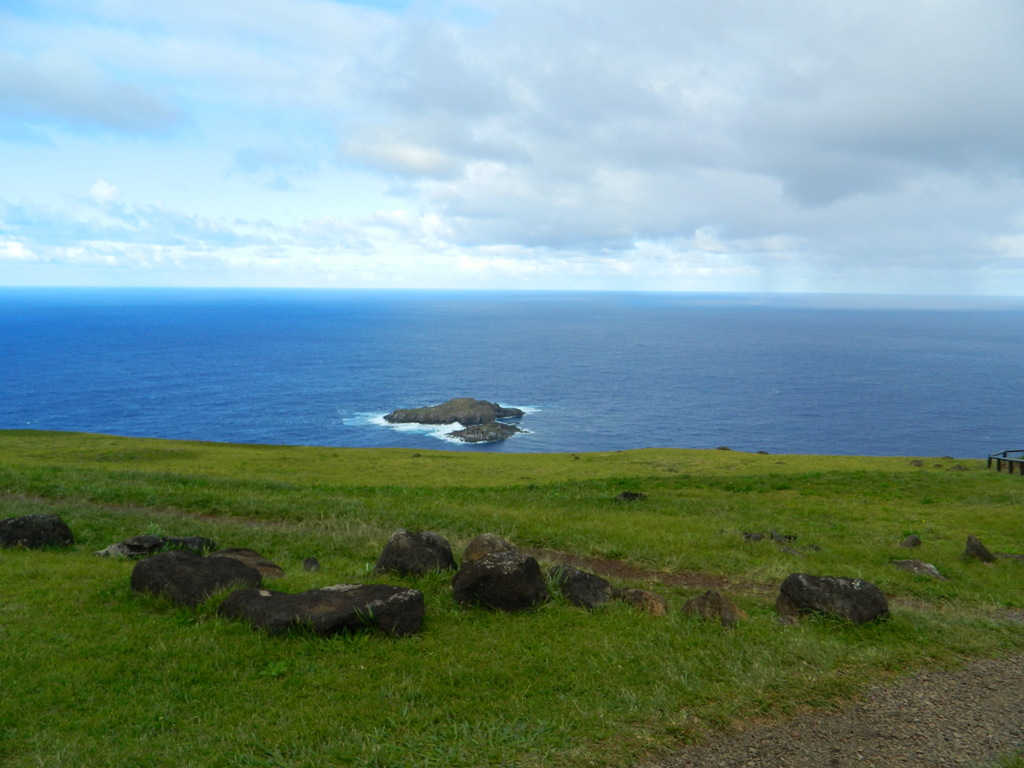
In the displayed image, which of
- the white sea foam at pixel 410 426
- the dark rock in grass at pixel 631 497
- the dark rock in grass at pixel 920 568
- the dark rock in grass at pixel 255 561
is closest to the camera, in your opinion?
the dark rock in grass at pixel 255 561

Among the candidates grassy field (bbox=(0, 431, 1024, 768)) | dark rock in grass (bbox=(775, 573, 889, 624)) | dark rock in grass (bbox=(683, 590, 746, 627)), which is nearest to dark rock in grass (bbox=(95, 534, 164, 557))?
grassy field (bbox=(0, 431, 1024, 768))

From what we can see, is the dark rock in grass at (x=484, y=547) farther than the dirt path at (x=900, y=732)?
Yes

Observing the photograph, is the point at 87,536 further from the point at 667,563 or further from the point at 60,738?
the point at 667,563

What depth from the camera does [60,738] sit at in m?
10.2

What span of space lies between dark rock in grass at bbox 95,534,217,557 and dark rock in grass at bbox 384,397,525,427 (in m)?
97.2

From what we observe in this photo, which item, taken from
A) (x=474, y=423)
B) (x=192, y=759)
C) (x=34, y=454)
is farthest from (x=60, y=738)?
(x=474, y=423)

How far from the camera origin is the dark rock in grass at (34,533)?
19.8 metres

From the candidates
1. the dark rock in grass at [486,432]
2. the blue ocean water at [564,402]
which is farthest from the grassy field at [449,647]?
the dark rock in grass at [486,432]

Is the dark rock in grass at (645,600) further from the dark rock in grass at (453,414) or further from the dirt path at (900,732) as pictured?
the dark rock in grass at (453,414)

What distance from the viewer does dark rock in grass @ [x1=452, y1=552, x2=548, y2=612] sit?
15.6m

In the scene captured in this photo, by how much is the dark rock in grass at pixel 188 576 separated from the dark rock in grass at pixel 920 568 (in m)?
18.8

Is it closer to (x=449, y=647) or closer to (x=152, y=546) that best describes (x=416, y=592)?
(x=449, y=647)

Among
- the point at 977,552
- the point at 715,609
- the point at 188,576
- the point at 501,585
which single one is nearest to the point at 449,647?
the point at 501,585

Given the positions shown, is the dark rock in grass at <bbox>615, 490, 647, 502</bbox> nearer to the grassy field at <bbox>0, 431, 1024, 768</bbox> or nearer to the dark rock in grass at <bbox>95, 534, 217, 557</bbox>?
the grassy field at <bbox>0, 431, 1024, 768</bbox>
